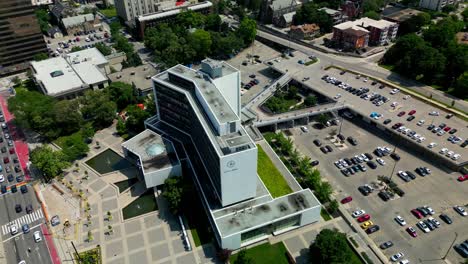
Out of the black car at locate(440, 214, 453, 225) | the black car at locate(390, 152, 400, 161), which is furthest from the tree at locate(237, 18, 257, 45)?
the black car at locate(440, 214, 453, 225)

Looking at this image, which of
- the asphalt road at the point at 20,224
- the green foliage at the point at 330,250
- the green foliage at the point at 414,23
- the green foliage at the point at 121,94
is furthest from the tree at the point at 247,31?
the green foliage at the point at 330,250

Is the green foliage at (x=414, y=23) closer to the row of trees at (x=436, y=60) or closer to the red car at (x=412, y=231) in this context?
the row of trees at (x=436, y=60)

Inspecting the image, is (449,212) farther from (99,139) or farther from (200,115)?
(99,139)

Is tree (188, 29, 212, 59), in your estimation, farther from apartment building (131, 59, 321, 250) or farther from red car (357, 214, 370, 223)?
red car (357, 214, 370, 223)

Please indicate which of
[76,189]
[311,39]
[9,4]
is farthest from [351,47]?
[9,4]

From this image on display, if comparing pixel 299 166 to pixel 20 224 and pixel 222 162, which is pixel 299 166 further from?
pixel 20 224

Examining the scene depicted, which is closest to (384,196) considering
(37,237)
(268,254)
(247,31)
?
(268,254)
